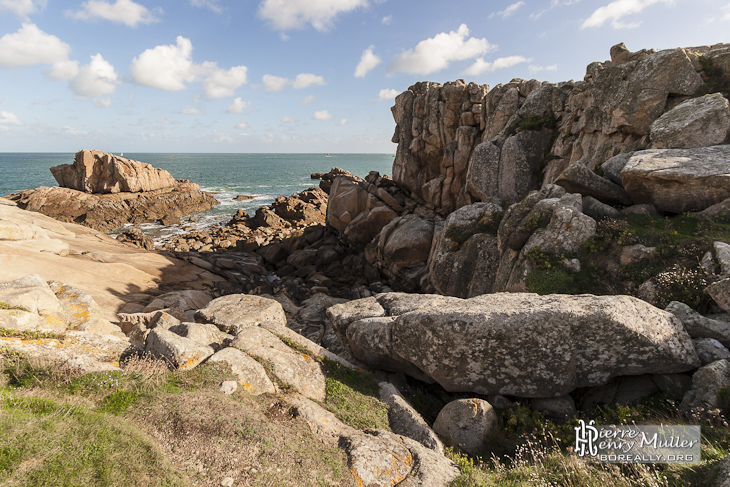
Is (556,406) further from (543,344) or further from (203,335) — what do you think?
(203,335)

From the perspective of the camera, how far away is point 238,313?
12023 millimetres

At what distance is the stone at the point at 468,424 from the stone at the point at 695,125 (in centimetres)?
1460

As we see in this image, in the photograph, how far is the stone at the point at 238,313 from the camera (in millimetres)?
11039

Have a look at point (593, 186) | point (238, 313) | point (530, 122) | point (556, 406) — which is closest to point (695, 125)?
point (593, 186)

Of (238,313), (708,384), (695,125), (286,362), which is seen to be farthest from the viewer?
(695,125)

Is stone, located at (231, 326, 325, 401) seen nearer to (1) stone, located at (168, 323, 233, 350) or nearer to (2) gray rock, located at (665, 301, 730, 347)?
(1) stone, located at (168, 323, 233, 350)

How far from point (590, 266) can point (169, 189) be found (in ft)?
227

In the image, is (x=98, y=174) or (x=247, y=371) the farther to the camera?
(x=98, y=174)

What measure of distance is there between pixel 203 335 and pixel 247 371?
85.3 inches

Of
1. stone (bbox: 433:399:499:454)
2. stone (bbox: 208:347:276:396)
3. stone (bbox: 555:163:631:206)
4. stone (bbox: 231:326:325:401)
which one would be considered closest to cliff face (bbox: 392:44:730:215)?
stone (bbox: 555:163:631:206)

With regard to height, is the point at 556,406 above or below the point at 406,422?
above

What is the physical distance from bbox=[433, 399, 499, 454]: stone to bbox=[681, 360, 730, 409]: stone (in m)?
4.07

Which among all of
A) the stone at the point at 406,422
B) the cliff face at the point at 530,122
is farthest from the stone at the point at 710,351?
the cliff face at the point at 530,122

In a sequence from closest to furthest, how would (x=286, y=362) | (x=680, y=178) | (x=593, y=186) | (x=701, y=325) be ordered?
(x=701, y=325), (x=286, y=362), (x=680, y=178), (x=593, y=186)
